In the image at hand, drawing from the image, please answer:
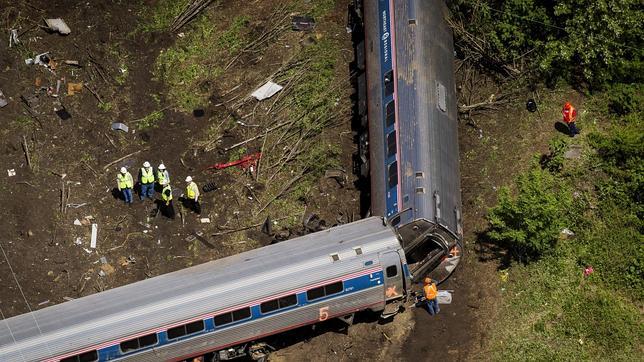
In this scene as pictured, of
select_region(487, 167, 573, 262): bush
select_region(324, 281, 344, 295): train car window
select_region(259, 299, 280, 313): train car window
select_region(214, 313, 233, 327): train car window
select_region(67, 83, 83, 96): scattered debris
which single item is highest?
select_region(67, 83, 83, 96): scattered debris

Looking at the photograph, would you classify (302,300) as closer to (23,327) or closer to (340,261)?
(340,261)

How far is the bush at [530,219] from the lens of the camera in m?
28.4

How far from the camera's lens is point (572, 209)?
30203 millimetres

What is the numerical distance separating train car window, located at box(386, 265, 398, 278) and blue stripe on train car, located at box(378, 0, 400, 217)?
6.88ft

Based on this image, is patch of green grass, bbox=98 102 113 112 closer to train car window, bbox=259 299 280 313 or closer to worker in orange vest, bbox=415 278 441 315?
train car window, bbox=259 299 280 313

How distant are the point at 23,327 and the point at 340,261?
28.3ft

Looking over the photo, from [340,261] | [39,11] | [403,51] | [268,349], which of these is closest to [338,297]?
[340,261]

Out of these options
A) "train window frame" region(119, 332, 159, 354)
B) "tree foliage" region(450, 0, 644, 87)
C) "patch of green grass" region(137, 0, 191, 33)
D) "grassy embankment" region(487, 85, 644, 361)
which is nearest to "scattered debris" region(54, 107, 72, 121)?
"patch of green grass" region(137, 0, 191, 33)

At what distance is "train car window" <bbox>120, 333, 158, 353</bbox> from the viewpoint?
25234 millimetres

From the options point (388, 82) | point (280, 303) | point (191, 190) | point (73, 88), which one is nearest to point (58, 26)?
point (73, 88)

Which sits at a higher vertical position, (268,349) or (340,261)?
(340,261)

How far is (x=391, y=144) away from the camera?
29.5 m

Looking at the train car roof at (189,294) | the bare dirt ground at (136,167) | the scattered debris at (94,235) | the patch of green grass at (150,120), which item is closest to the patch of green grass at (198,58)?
the bare dirt ground at (136,167)

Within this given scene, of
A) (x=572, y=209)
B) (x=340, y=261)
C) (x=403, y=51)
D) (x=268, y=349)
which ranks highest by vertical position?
(x=403, y=51)
